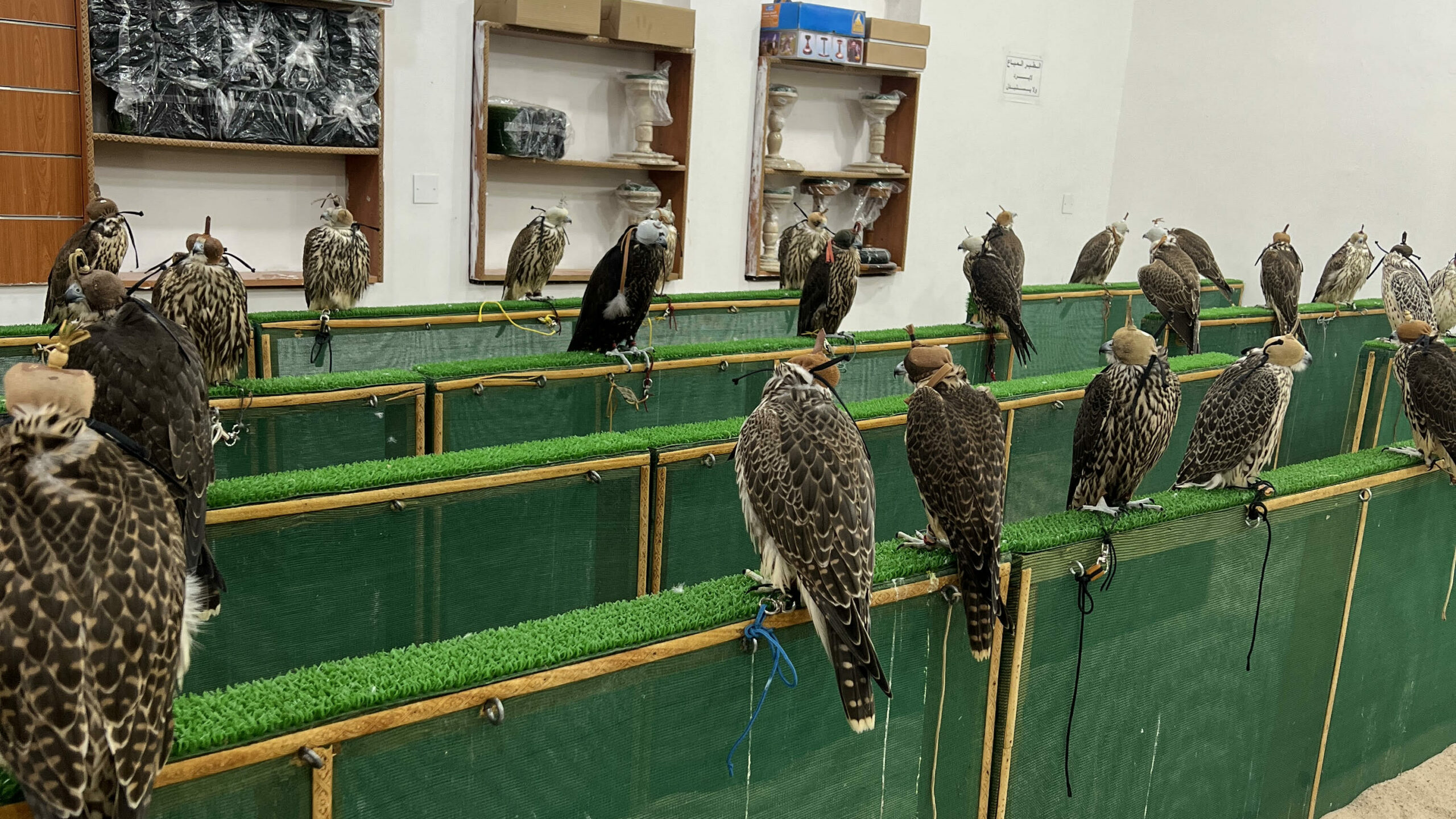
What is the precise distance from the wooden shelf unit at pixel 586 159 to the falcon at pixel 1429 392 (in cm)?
454

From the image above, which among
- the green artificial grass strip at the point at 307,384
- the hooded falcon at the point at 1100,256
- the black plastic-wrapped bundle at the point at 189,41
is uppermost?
the black plastic-wrapped bundle at the point at 189,41

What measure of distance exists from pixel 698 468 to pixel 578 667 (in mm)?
1242

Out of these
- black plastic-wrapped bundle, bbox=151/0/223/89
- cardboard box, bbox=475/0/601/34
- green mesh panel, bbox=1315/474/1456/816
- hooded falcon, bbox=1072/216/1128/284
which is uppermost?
cardboard box, bbox=475/0/601/34

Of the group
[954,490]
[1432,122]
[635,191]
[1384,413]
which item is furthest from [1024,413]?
[1432,122]

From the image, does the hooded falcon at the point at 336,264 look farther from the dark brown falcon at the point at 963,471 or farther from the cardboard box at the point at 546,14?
the dark brown falcon at the point at 963,471

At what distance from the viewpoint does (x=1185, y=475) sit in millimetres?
2801

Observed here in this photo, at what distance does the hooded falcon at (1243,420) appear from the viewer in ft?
8.65

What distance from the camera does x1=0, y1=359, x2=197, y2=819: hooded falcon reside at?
1.11 meters

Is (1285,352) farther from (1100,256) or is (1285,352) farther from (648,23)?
(648,23)

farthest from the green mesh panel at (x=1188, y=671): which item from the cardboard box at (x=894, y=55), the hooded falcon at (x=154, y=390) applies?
the cardboard box at (x=894, y=55)

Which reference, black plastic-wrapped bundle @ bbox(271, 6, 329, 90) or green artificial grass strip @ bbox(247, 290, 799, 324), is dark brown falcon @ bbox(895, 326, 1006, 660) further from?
black plastic-wrapped bundle @ bbox(271, 6, 329, 90)

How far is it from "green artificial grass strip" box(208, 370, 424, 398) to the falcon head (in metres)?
2.32

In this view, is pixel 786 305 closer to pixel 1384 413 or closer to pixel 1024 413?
pixel 1024 413

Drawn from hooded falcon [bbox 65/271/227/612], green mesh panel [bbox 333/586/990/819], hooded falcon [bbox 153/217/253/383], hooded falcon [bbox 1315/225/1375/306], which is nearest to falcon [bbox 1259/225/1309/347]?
hooded falcon [bbox 1315/225/1375/306]
